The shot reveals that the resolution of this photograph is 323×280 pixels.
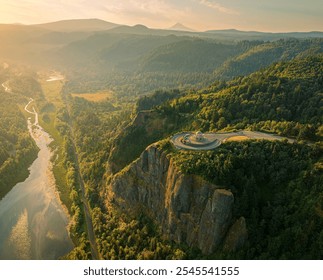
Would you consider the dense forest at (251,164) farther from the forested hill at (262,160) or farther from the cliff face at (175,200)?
the cliff face at (175,200)

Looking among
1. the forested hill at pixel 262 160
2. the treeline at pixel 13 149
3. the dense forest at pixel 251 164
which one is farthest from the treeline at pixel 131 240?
the treeline at pixel 13 149

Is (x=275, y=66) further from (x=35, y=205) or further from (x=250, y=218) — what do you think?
(x=35, y=205)

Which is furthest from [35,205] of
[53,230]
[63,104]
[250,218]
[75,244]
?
[63,104]

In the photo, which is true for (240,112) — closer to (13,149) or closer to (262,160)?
(262,160)

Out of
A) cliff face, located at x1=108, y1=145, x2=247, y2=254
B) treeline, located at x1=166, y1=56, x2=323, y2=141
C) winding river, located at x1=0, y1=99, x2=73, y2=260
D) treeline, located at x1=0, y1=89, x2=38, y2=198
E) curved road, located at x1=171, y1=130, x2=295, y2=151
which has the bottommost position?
winding river, located at x1=0, y1=99, x2=73, y2=260

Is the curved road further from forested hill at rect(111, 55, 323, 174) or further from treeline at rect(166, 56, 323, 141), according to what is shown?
forested hill at rect(111, 55, 323, 174)

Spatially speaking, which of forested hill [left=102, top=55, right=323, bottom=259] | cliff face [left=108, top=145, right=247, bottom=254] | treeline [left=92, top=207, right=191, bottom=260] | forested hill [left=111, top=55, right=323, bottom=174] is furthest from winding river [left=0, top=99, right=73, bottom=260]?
forested hill [left=111, top=55, right=323, bottom=174]
